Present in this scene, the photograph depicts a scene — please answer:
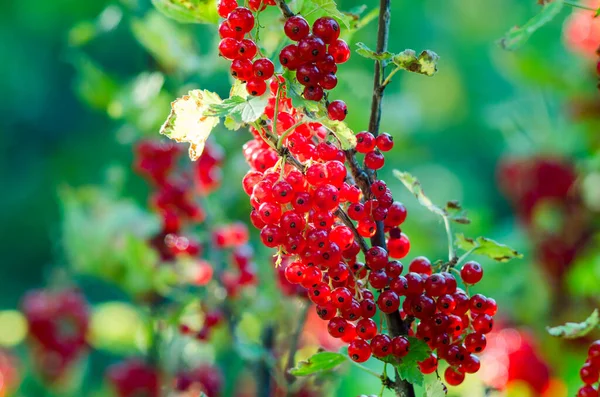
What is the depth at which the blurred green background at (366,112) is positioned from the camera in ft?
4.40

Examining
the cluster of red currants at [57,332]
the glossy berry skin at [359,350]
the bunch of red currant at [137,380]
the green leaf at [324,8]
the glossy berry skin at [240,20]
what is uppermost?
the green leaf at [324,8]

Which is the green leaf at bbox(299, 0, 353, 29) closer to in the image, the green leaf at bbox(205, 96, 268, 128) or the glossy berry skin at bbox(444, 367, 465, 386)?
the green leaf at bbox(205, 96, 268, 128)

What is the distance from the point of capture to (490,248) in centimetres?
66

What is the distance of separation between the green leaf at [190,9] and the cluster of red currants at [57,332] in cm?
123

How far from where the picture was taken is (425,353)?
1.92 feet

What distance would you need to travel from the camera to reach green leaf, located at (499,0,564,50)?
2.09 feet

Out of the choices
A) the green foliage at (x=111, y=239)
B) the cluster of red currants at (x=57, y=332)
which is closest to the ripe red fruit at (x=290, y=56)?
the green foliage at (x=111, y=239)

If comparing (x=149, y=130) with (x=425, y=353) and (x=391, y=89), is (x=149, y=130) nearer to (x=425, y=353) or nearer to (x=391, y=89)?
(x=425, y=353)

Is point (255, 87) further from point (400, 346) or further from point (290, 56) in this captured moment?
point (400, 346)

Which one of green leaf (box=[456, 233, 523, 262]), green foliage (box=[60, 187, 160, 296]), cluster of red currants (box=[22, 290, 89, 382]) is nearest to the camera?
green leaf (box=[456, 233, 523, 262])

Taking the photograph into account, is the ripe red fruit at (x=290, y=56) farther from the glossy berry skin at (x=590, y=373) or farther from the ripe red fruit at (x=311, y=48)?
the glossy berry skin at (x=590, y=373)

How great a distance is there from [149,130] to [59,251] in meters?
0.77

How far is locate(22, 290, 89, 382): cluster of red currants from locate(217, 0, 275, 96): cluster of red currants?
141 centimetres

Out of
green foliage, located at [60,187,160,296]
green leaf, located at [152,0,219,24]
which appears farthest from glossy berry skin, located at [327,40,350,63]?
green foliage, located at [60,187,160,296]
